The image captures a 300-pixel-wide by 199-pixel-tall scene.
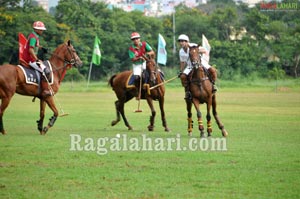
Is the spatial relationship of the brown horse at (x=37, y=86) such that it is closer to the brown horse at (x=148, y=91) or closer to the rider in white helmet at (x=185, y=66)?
the brown horse at (x=148, y=91)

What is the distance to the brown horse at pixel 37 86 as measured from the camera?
19859 millimetres

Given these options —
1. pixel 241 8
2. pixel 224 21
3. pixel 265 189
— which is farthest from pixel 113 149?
pixel 241 8

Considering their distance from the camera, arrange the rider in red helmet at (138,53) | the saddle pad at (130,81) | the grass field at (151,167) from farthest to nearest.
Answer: the saddle pad at (130,81), the rider in red helmet at (138,53), the grass field at (151,167)

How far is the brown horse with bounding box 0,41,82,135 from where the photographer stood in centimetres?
1986

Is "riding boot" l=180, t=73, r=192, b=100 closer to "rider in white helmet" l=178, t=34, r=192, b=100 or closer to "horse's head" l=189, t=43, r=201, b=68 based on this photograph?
"rider in white helmet" l=178, t=34, r=192, b=100

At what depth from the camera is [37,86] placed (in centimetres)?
2066

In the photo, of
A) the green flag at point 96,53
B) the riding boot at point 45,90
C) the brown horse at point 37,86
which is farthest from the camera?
the green flag at point 96,53

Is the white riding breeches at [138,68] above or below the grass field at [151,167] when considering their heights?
above

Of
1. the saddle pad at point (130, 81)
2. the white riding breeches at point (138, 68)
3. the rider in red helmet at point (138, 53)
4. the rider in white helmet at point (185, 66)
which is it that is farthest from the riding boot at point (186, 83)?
the saddle pad at point (130, 81)

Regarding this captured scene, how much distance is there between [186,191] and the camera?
36.3 ft

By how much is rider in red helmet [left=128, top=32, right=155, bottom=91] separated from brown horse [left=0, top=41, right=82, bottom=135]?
5.69 feet

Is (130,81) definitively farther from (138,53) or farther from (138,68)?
(138,53)

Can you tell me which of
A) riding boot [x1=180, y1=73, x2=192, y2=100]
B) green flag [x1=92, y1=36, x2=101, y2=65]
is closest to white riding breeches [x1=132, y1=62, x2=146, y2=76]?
riding boot [x1=180, y1=73, x2=192, y2=100]

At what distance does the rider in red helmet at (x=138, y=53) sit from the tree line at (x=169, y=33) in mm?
40890
